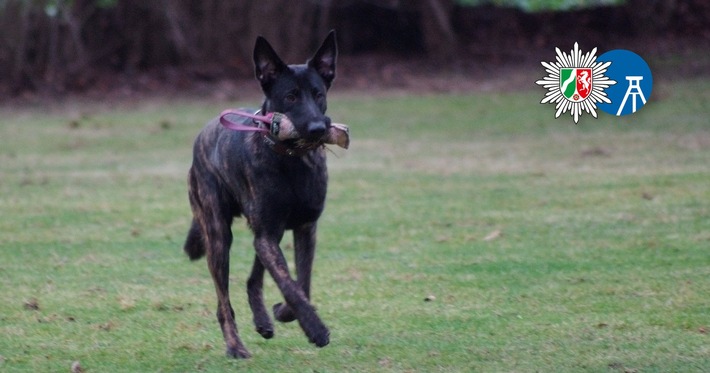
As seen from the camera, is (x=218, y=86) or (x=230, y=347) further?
(x=218, y=86)

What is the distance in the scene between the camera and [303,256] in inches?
282

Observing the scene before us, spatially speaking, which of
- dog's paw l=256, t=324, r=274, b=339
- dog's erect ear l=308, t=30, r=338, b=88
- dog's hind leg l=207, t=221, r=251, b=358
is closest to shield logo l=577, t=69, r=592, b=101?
dog's erect ear l=308, t=30, r=338, b=88

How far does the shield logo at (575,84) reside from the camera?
30.4ft

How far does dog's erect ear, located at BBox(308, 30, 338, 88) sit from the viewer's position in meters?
7.20

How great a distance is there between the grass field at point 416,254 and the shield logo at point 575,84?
1.46 m

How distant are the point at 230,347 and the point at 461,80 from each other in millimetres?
18491

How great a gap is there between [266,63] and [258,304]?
1561 mm

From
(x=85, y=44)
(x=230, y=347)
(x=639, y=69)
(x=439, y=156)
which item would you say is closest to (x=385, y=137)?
(x=439, y=156)

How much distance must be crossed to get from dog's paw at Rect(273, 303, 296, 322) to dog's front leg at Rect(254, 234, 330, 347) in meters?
0.20

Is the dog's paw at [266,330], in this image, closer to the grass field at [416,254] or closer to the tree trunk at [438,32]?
the grass field at [416,254]

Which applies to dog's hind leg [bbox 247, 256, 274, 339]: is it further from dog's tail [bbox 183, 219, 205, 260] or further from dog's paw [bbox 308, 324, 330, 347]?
dog's paw [bbox 308, 324, 330, 347]

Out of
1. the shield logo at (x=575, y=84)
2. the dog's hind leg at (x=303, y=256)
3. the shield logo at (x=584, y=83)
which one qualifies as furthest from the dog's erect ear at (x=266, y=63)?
the shield logo at (x=584, y=83)

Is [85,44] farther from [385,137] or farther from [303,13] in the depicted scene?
[385,137]

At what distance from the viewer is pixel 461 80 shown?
82.1ft
